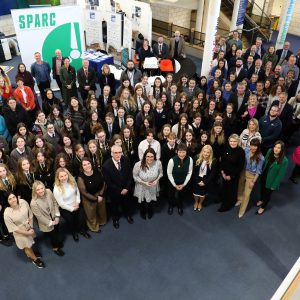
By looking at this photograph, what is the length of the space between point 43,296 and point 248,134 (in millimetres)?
3637

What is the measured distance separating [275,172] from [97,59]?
6.54 metres

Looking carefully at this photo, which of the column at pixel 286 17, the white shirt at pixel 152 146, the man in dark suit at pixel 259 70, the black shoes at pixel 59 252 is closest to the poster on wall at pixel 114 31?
the man in dark suit at pixel 259 70

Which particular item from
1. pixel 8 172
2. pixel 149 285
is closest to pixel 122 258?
pixel 149 285

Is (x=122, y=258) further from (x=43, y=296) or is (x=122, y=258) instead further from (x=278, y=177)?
(x=278, y=177)

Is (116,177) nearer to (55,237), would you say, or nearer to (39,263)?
(55,237)

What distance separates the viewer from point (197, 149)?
4.74 m

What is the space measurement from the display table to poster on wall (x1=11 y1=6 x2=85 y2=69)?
97 centimetres

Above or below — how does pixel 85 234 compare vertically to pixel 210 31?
below

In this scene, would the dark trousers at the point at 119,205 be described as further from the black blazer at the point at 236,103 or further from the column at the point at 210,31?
the column at the point at 210,31

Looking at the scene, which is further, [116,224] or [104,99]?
[104,99]

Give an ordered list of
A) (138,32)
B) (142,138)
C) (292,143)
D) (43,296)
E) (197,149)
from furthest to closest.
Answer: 1. (138,32)
2. (292,143)
3. (142,138)
4. (197,149)
5. (43,296)

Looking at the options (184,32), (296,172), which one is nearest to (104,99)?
(296,172)

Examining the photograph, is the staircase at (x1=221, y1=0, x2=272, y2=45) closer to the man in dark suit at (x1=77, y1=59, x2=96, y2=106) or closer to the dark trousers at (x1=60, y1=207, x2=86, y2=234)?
the man in dark suit at (x1=77, y1=59, x2=96, y2=106)

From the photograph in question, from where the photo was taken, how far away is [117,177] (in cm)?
428
